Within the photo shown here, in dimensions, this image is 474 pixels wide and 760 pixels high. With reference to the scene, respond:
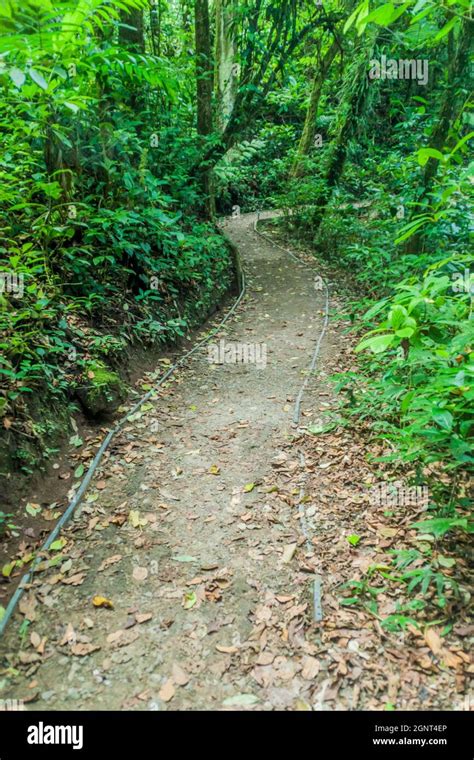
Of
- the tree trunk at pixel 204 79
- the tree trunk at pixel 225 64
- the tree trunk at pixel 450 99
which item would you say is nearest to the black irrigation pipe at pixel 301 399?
the tree trunk at pixel 450 99

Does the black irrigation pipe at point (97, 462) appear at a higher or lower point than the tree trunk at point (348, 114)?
lower

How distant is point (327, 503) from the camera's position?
13.4 ft

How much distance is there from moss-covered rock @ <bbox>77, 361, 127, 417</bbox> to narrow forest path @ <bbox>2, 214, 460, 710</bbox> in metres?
0.39

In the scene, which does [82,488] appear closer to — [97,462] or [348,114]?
[97,462]

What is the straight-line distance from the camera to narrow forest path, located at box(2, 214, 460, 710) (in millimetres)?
2715

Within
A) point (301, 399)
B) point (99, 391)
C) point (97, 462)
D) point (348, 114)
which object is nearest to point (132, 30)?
point (348, 114)

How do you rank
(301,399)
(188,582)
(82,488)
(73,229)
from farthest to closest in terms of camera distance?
(301,399), (73,229), (82,488), (188,582)

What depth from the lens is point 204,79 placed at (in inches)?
376

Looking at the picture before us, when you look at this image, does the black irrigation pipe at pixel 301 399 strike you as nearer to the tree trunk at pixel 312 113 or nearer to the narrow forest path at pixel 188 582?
the narrow forest path at pixel 188 582

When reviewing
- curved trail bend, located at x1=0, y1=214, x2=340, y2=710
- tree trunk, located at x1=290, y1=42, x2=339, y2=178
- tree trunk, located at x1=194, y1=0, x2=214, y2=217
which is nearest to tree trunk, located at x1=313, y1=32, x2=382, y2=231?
tree trunk, located at x1=290, y1=42, x2=339, y2=178

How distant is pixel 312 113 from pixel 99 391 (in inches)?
615

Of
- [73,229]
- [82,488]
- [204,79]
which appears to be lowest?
[82,488]

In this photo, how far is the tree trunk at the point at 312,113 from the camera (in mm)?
14570

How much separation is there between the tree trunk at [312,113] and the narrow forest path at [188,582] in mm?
12372
